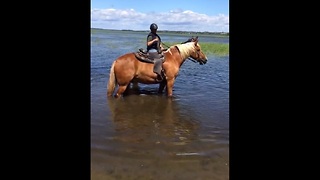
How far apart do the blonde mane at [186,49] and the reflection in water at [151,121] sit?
47.8 inches

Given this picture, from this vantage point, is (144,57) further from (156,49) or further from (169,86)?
(169,86)

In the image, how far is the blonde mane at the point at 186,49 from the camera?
7813mm

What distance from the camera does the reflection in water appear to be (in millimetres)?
4750

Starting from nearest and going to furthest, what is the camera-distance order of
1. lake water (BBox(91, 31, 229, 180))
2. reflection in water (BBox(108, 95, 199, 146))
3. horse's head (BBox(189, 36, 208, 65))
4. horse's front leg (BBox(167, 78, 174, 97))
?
lake water (BBox(91, 31, 229, 180)) < reflection in water (BBox(108, 95, 199, 146)) < horse's front leg (BBox(167, 78, 174, 97)) < horse's head (BBox(189, 36, 208, 65))

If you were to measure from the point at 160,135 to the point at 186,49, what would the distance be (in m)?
3.55

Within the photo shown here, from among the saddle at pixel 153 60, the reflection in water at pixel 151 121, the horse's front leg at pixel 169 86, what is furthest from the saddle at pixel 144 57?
the reflection in water at pixel 151 121

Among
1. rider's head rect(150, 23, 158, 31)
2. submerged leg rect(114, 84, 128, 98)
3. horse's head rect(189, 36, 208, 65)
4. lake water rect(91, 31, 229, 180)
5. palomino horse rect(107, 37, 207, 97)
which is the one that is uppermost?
rider's head rect(150, 23, 158, 31)

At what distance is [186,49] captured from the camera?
7.93m

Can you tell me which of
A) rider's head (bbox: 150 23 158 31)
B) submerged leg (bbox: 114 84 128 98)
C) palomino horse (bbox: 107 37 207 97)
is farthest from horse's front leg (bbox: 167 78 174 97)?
rider's head (bbox: 150 23 158 31)

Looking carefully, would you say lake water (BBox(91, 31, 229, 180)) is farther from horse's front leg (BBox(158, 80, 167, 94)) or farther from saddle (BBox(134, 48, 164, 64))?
saddle (BBox(134, 48, 164, 64))

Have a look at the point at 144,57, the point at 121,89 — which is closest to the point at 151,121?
the point at 121,89

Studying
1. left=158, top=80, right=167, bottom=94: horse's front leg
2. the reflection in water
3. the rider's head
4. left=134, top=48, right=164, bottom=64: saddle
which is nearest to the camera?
the reflection in water
